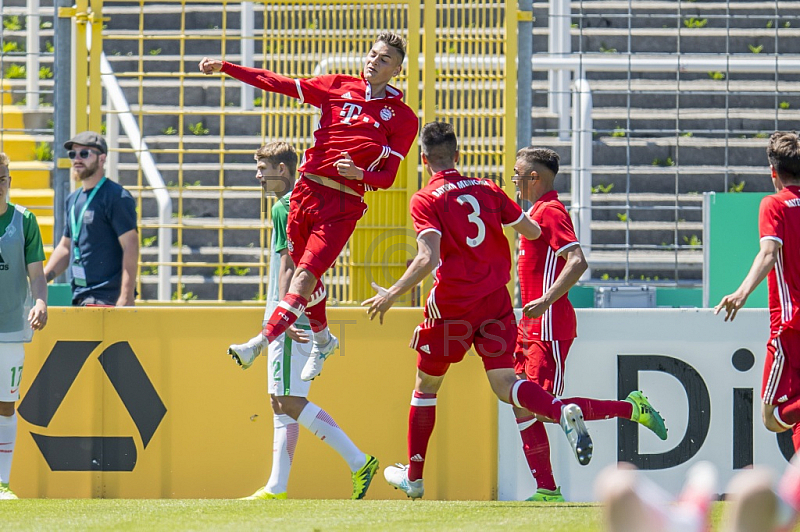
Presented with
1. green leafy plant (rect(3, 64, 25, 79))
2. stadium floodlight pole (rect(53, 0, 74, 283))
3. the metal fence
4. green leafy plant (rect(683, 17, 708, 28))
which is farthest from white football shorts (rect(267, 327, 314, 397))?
green leafy plant (rect(683, 17, 708, 28))

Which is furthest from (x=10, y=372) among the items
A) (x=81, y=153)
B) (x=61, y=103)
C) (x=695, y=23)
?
(x=695, y=23)

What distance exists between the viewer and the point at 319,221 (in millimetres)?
6066

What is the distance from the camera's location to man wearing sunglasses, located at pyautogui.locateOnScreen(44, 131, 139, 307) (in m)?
6.93

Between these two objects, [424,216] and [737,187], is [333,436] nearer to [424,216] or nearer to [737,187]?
[424,216]

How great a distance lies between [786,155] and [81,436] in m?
4.55

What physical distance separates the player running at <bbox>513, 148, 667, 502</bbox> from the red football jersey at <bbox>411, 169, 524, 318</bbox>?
343 mm

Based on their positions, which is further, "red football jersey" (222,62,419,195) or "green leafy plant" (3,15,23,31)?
"green leafy plant" (3,15,23,31)

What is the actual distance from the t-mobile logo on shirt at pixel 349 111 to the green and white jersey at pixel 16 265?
1990mm

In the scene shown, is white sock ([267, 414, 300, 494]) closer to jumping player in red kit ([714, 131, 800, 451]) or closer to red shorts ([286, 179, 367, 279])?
red shorts ([286, 179, 367, 279])

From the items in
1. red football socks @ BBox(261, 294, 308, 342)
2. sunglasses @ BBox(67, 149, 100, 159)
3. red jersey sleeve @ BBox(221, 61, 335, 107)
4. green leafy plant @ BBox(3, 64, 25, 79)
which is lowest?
red football socks @ BBox(261, 294, 308, 342)

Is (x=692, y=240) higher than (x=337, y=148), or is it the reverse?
(x=337, y=148)

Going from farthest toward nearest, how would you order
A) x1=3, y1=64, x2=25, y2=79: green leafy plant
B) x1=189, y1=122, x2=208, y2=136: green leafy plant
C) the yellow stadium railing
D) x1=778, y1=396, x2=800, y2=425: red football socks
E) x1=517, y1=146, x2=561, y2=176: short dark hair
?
x1=3, y1=64, x2=25, y2=79: green leafy plant
x1=189, y1=122, x2=208, y2=136: green leafy plant
the yellow stadium railing
x1=517, y1=146, x2=561, y2=176: short dark hair
x1=778, y1=396, x2=800, y2=425: red football socks

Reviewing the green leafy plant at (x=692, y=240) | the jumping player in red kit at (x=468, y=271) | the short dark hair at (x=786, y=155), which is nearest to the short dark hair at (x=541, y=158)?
the jumping player in red kit at (x=468, y=271)

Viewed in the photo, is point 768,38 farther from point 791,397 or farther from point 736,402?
point 791,397
